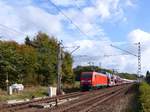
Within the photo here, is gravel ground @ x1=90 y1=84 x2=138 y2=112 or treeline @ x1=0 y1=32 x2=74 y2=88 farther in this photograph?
treeline @ x1=0 y1=32 x2=74 y2=88

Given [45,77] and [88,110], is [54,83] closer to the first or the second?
[45,77]

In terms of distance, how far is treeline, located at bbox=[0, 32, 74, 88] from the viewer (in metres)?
63.0

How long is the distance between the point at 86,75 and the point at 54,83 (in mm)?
19389

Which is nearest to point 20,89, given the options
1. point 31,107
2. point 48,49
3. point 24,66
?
point 24,66

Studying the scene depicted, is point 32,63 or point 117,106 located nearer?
point 117,106

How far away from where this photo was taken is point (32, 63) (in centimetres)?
7550

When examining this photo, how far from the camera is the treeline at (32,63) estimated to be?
207 ft

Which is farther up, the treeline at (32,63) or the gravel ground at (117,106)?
the treeline at (32,63)

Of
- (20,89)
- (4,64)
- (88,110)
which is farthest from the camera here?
(4,64)

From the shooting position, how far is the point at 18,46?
270 ft

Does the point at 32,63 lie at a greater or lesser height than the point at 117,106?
greater

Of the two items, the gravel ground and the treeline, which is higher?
the treeline

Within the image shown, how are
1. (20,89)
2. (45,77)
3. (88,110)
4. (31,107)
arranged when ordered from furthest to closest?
(45,77)
(20,89)
(31,107)
(88,110)

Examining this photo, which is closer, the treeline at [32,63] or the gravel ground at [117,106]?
the gravel ground at [117,106]
